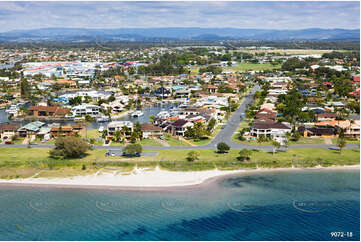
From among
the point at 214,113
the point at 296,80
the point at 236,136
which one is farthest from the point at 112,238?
the point at 296,80

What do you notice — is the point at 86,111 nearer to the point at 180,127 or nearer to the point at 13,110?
the point at 13,110

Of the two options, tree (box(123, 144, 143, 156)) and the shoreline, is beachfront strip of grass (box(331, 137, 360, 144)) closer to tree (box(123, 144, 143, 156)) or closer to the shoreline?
the shoreline

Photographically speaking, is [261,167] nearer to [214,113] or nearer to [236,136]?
[236,136]

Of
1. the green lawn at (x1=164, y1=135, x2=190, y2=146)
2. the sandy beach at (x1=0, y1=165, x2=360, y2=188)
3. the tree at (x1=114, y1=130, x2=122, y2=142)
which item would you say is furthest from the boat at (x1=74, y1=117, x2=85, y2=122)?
the sandy beach at (x1=0, y1=165, x2=360, y2=188)

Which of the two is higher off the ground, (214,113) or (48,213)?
(214,113)

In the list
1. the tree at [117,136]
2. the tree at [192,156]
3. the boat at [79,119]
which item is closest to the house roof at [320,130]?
the tree at [192,156]

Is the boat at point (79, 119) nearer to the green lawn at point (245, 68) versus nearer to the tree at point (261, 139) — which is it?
the tree at point (261, 139)
